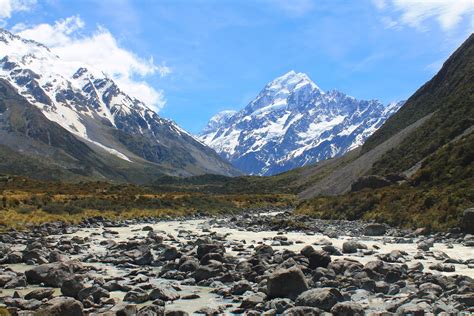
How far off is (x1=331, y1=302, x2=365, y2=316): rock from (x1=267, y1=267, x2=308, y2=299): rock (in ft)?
9.38

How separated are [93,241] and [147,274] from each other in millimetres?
17267

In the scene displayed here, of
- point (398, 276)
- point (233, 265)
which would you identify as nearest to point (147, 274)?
point (233, 265)

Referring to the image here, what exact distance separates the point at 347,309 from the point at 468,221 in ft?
80.1

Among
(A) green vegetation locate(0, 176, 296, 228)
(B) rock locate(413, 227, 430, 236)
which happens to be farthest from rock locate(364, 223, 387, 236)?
(A) green vegetation locate(0, 176, 296, 228)

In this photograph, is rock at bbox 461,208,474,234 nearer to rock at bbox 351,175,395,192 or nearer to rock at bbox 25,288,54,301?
A: rock at bbox 25,288,54,301

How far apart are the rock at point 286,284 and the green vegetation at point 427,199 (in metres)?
24.0

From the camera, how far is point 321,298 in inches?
698

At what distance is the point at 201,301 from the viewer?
19781 mm

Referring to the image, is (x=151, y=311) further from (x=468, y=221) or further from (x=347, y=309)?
(x=468, y=221)

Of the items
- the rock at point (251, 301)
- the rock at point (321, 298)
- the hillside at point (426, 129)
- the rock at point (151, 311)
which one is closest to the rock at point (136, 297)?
the rock at point (151, 311)

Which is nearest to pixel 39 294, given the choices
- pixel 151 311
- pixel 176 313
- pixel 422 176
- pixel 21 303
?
pixel 21 303

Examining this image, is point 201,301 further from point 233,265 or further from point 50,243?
point 50,243

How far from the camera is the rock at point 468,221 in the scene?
1430 inches

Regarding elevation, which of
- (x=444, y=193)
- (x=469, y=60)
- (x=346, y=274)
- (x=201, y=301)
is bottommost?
(x=201, y=301)
